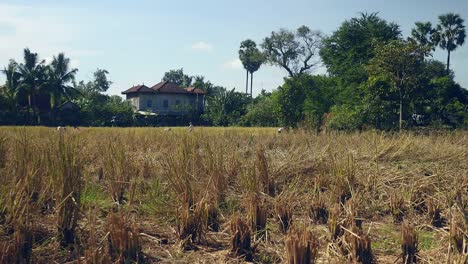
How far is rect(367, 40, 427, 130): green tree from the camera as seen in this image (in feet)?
52.9

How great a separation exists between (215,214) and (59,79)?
35061mm

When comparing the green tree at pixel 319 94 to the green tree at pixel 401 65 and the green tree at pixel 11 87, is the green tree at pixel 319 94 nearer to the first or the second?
the green tree at pixel 401 65

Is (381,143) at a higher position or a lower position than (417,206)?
higher

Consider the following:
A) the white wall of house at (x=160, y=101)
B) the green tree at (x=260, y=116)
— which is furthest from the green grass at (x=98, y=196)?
the white wall of house at (x=160, y=101)

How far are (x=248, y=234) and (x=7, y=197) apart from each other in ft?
6.65

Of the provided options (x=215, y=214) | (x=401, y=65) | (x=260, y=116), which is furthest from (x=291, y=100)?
(x=215, y=214)

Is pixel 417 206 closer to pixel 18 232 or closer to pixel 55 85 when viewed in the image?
pixel 18 232

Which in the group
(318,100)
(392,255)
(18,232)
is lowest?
(392,255)

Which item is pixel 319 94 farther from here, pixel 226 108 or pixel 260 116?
pixel 226 108

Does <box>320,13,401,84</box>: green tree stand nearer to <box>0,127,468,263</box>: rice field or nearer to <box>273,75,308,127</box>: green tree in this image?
<box>273,75,308,127</box>: green tree

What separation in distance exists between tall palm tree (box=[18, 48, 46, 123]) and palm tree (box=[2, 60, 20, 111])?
383 millimetres

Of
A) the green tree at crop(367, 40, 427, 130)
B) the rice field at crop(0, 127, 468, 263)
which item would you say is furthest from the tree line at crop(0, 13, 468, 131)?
the rice field at crop(0, 127, 468, 263)

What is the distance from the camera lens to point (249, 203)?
4.47m

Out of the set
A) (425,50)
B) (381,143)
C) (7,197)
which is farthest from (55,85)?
(7,197)
